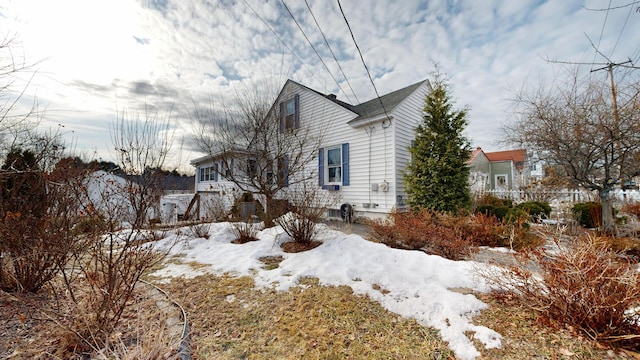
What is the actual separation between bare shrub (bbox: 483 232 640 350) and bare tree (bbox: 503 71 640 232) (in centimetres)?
475

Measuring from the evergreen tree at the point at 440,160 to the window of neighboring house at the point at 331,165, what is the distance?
9.32ft

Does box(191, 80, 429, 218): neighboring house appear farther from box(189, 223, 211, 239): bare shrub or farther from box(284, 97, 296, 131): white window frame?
box(189, 223, 211, 239): bare shrub

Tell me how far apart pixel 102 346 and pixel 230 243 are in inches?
160

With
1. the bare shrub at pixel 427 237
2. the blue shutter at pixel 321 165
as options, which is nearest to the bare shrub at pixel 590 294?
the bare shrub at pixel 427 237

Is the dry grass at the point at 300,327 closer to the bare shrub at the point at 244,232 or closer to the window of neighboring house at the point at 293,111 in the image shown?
the bare shrub at the point at 244,232

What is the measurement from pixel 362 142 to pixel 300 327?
751 cm

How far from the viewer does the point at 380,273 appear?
3.73 meters

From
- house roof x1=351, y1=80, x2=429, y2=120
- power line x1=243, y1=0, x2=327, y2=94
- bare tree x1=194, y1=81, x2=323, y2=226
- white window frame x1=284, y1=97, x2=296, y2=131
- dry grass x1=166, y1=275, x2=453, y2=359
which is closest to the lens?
dry grass x1=166, y1=275, x2=453, y2=359

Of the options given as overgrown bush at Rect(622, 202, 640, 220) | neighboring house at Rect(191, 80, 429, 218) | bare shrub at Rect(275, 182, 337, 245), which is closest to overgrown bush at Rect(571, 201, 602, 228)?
overgrown bush at Rect(622, 202, 640, 220)

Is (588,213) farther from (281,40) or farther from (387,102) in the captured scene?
(281,40)

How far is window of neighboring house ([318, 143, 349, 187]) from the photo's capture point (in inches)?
393

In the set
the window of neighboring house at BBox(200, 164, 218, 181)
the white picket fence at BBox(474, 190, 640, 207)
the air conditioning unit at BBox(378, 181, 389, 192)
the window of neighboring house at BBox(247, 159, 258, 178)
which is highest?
the window of neighboring house at BBox(200, 164, 218, 181)

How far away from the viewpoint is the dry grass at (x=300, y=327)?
220 cm

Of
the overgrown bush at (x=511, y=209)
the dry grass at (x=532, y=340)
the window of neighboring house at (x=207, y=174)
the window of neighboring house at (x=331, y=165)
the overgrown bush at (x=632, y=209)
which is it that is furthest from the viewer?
the window of neighboring house at (x=207, y=174)
